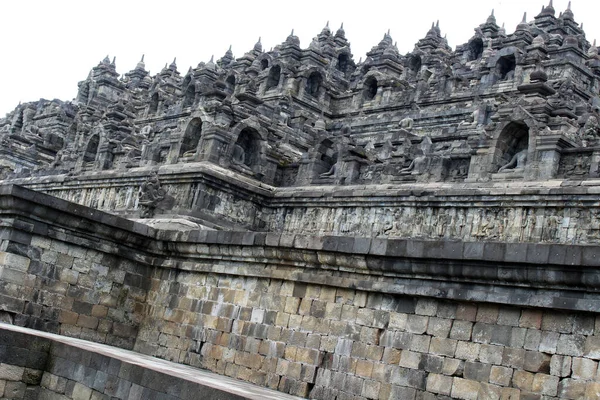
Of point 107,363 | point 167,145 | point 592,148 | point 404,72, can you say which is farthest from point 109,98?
point 107,363

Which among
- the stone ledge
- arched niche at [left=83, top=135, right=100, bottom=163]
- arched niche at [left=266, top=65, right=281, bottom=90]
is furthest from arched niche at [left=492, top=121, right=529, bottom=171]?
arched niche at [left=266, top=65, right=281, bottom=90]

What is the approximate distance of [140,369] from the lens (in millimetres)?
9914

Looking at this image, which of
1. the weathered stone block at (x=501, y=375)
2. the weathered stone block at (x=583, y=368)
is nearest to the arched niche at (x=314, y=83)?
the weathered stone block at (x=501, y=375)

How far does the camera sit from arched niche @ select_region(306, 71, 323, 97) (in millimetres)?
39500

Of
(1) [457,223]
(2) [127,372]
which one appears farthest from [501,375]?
(1) [457,223]

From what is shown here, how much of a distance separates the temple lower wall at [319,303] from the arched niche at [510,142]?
7.84 meters

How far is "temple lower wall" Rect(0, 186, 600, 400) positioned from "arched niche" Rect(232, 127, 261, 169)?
33.9 feet

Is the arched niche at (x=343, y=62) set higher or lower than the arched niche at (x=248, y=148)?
higher

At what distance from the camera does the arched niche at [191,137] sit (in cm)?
2634

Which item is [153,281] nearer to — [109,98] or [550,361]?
[550,361]

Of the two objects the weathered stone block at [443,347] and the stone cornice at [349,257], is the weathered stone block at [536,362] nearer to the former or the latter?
the stone cornice at [349,257]

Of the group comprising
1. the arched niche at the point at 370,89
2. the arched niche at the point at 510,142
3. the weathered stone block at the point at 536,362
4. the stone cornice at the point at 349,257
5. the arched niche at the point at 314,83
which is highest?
the arched niche at the point at 314,83

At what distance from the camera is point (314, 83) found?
3997cm

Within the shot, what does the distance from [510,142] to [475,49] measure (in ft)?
74.9
